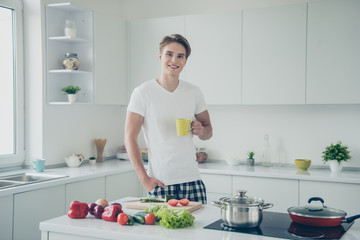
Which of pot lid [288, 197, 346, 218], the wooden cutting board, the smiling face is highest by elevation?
the smiling face

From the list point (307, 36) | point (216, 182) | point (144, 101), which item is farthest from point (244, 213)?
point (307, 36)

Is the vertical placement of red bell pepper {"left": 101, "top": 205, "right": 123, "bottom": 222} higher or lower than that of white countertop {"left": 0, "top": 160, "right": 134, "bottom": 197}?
higher

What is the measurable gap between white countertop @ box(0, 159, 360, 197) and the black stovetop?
1528mm

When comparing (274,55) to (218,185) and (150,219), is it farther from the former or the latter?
(150,219)

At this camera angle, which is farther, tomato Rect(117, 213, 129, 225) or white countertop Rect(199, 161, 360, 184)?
white countertop Rect(199, 161, 360, 184)

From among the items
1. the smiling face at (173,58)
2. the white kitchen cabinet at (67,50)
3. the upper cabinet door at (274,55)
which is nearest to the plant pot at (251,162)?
the upper cabinet door at (274,55)

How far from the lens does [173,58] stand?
2.31 meters

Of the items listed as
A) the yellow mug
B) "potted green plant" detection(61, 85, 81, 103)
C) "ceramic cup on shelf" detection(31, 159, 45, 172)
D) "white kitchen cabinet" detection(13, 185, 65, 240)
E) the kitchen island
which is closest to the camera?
the kitchen island

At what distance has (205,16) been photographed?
3.85 metres

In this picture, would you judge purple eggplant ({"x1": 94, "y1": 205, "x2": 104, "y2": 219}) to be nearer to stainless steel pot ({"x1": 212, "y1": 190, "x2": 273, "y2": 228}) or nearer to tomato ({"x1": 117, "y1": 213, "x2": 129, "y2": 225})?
tomato ({"x1": 117, "y1": 213, "x2": 129, "y2": 225})

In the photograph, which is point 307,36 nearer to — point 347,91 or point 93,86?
point 347,91

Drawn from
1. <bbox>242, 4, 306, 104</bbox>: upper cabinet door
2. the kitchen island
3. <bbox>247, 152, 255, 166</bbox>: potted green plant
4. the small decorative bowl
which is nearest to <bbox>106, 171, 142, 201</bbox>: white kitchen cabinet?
<bbox>247, 152, 255, 166</bbox>: potted green plant

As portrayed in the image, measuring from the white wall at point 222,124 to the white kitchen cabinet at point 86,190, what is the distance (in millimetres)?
517

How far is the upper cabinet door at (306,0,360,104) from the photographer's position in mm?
3328
